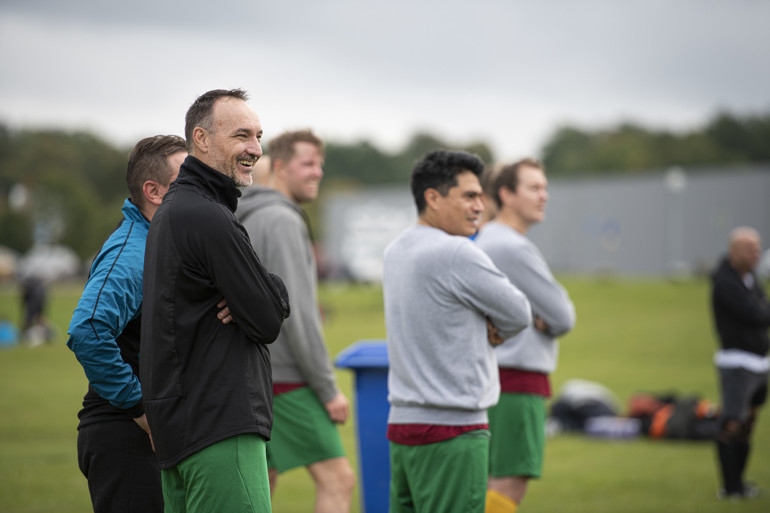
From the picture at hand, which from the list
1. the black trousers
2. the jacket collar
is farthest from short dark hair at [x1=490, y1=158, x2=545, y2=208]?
the black trousers

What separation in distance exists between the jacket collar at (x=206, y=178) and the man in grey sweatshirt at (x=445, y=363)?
131cm

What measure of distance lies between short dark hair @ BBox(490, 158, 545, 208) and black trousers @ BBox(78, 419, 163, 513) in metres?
3.14

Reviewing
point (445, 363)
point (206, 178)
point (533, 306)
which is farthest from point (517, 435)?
point (206, 178)

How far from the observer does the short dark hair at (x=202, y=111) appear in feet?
10.3

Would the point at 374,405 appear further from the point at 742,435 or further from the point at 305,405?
the point at 742,435

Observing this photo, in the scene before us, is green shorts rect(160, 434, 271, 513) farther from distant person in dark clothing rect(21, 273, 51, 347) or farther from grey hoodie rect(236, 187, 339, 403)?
distant person in dark clothing rect(21, 273, 51, 347)

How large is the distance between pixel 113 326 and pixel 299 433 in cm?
186

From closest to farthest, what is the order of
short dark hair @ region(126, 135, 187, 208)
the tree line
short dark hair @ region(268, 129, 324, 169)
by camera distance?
short dark hair @ region(126, 135, 187, 208) < short dark hair @ region(268, 129, 324, 169) < the tree line

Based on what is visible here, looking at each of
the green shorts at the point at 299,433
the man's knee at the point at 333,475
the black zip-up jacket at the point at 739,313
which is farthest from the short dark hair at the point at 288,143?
the black zip-up jacket at the point at 739,313

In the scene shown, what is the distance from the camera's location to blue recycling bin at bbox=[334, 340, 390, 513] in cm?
575

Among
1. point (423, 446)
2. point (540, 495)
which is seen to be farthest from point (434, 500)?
point (540, 495)

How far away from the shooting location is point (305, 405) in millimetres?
4871

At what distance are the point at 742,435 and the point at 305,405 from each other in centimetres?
500

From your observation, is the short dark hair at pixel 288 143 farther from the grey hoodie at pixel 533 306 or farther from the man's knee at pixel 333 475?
the man's knee at pixel 333 475
